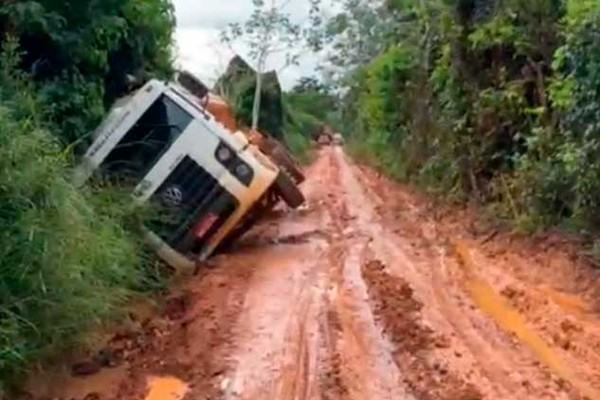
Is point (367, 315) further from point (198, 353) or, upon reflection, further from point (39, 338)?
point (39, 338)

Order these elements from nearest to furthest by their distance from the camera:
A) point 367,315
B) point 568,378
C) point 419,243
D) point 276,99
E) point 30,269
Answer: point 30,269 → point 568,378 → point 367,315 → point 419,243 → point 276,99

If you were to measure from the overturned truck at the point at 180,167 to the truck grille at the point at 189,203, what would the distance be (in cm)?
1

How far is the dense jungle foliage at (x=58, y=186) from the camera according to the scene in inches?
270

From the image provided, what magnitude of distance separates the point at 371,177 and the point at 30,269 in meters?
24.1

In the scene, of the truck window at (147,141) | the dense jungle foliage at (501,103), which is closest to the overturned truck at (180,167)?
the truck window at (147,141)

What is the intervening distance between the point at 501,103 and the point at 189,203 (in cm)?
608

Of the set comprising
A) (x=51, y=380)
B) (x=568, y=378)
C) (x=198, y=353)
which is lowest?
(x=51, y=380)

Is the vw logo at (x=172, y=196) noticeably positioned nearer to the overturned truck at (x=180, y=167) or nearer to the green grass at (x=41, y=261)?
the overturned truck at (x=180, y=167)

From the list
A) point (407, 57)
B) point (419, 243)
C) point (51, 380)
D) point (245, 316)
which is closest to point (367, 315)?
point (245, 316)

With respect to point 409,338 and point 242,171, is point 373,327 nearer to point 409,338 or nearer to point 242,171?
point 409,338

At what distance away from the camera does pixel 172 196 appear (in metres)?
11.8

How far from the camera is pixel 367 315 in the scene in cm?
941

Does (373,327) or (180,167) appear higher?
(373,327)

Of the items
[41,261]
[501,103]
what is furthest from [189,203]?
[501,103]
